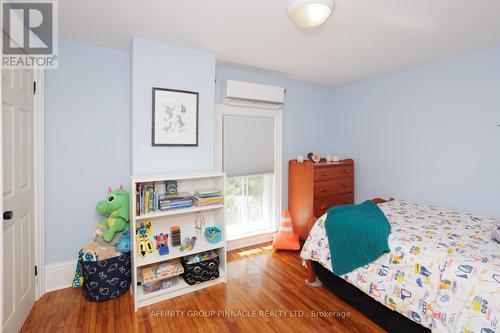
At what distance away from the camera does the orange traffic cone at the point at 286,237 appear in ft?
10.9

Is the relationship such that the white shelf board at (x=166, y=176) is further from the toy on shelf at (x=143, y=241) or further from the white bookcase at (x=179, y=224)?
the toy on shelf at (x=143, y=241)

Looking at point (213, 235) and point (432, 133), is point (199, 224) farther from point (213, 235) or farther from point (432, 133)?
point (432, 133)

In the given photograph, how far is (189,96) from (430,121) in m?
2.78

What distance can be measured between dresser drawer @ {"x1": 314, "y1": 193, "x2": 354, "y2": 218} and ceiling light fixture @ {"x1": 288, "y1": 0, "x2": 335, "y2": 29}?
2.24m

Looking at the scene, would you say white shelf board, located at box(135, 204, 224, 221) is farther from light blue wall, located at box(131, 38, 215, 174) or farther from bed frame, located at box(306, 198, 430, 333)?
bed frame, located at box(306, 198, 430, 333)

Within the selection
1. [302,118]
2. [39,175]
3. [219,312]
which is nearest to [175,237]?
[219,312]

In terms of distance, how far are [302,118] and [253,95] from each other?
107cm

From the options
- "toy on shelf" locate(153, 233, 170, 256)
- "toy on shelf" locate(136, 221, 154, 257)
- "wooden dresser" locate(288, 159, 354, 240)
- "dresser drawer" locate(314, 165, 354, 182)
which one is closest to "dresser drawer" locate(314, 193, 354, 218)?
"wooden dresser" locate(288, 159, 354, 240)

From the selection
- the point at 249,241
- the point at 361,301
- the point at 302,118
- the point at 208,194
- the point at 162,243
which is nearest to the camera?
the point at 361,301

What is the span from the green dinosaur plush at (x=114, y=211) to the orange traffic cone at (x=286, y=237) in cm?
188

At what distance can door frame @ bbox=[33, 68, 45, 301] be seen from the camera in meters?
2.17

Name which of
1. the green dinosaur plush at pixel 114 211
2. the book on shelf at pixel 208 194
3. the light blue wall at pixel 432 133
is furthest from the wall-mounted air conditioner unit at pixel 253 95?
the green dinosaur plush at pixel 114 211

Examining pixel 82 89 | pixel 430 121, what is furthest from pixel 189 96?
pixel 430 121

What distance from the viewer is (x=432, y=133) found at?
2.97 metres
